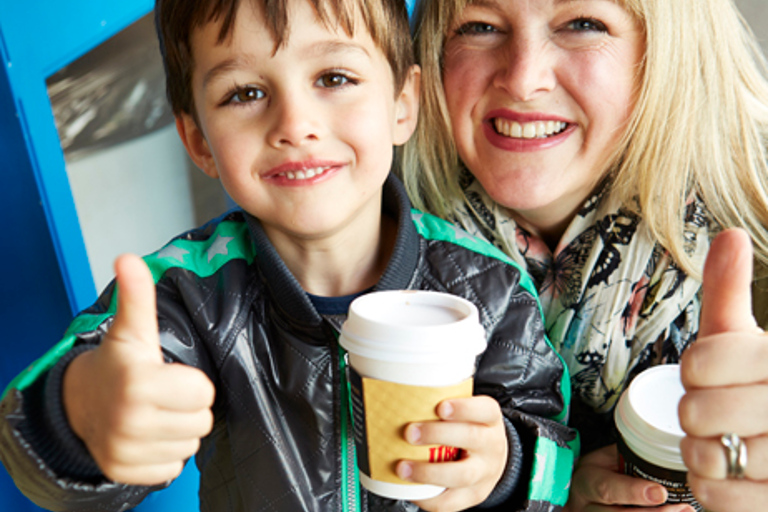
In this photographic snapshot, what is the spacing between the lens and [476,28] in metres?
1.37

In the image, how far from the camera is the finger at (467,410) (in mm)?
875

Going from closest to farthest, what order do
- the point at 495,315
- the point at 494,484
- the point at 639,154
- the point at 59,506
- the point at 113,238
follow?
1. the point at 59,506
2. the point at 494,484
3. the point at 495,315
4. the point at 639,154
5. the point at 113,238

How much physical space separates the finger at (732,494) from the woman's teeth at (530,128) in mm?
701

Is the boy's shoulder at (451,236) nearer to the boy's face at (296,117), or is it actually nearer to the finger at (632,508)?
the boy's face at (296,117)

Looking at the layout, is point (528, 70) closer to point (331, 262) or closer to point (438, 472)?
point (331, 262)

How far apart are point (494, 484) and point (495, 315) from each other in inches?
10.8

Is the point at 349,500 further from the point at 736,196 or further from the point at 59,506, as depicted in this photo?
the point at 736,196

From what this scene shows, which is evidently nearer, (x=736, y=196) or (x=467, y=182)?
(x=736, y=196)

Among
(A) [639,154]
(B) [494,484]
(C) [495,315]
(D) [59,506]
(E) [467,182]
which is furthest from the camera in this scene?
(E) [467,182]

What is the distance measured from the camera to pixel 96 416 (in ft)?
2.59

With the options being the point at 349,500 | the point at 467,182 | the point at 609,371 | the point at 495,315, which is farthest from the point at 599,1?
the point at 349,500

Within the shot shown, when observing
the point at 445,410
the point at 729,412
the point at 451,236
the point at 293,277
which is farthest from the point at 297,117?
the point at 729,412

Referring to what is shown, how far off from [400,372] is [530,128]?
0.66 metres

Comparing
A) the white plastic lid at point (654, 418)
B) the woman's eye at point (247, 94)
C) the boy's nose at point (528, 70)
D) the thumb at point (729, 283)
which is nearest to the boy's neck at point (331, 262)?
the woman's eye at point (247, 94)
